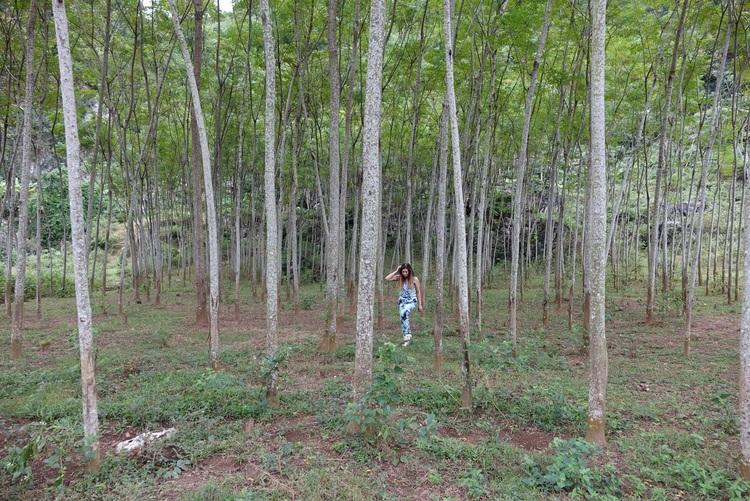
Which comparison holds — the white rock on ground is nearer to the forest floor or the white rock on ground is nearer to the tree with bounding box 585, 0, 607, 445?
the forest floor

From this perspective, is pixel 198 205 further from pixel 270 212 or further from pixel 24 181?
pixel 270 212

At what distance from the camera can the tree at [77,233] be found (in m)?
3.41

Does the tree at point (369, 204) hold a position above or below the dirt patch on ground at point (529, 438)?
above

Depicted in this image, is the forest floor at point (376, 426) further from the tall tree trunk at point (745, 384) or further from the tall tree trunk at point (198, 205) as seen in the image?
the tall tree trunk at point (198, 205)

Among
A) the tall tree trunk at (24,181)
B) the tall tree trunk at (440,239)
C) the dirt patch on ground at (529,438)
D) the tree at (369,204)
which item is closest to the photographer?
the tree at (369,204)

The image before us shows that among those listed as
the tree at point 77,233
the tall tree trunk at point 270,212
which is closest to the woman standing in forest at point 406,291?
the tall tree trunk at point 270,212

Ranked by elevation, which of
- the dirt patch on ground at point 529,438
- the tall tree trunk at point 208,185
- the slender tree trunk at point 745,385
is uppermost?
the tall tree trunk at point 208,185

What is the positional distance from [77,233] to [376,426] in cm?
292

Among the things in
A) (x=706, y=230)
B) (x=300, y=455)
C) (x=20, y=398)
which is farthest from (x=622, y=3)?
(x=706, y=230)

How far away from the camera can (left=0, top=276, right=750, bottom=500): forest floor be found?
3.36 metres

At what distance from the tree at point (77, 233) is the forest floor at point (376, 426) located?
0.41m

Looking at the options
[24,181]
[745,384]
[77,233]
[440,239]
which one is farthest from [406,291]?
[24,181]

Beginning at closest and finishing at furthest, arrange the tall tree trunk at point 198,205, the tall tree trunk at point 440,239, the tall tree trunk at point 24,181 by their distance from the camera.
Answer: the tall tree trunk at point 440,239 < the tall tree trunk at point 24,181 < the tall tree trunk at point 198,205

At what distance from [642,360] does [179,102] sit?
14.4m
